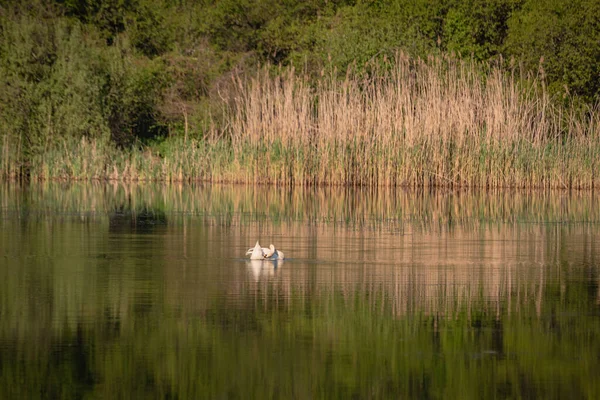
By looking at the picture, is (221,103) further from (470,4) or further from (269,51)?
(470,4)

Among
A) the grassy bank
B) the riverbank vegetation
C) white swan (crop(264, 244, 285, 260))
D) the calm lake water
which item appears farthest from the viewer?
the riverbank vegetation

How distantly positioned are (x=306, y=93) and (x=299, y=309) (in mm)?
18825

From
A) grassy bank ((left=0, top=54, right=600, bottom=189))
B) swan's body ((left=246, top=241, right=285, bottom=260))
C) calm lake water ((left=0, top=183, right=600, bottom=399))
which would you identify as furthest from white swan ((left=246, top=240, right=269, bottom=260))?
grassy bank ((left=0, top=54, right=600, bottom=189))

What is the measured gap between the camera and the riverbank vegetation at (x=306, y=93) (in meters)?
26.6

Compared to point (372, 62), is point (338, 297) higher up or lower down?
lower down

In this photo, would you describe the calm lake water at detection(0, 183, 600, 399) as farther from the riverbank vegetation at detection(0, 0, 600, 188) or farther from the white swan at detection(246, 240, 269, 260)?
the riverbank vegetation at detection(0, 0, 600, 188)

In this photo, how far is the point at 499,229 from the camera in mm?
16844

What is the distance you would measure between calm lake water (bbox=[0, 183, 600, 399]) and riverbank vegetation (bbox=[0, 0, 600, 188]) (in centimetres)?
890

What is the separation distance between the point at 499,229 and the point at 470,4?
24.5m

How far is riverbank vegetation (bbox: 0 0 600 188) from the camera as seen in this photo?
26641mm

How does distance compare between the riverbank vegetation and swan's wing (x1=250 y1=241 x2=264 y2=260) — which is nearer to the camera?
swan's wing (x1=250 y1=241 x2=264 y2=260)

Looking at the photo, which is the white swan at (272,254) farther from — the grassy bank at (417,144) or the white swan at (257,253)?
the grassy bank at (417,144)

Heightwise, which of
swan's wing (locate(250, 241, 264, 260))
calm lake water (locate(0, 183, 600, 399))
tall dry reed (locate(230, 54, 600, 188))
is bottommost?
calm lake water (locate(0, 183, 600, 399))

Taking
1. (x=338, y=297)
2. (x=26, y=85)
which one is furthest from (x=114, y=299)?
(x=26, y=85)
